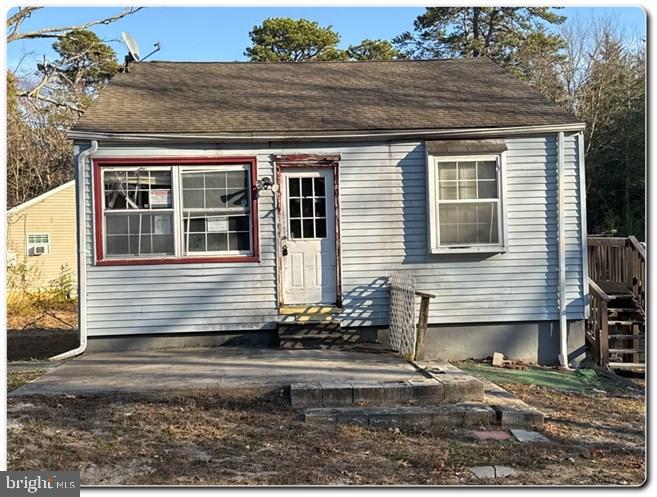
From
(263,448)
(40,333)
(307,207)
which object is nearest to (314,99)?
(307,207)

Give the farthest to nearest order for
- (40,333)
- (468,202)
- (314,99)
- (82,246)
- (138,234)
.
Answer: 1. (40,333)
2. (314,99)
3. (468,202)
4. (138,234)
5. (82,246)

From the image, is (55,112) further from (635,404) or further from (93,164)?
(635,404)

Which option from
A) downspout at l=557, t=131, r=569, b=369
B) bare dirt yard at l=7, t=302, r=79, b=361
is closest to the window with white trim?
downspout at l=557, t=131, r=569, b=369

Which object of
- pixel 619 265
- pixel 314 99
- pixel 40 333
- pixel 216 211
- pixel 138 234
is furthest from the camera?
pixel 40 333

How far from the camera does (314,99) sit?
10.7 meters

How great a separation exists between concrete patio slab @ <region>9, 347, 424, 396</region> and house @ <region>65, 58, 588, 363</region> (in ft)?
2.03

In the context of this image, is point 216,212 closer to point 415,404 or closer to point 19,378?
point 19,378

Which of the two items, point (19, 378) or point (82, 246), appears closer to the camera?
point (19, 378)

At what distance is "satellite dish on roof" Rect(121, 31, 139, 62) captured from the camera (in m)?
12.0

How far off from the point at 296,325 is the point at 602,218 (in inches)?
684

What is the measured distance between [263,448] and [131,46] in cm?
859

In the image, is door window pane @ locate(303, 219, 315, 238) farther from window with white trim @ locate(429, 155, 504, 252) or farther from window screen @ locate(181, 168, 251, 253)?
window with white trim @ locate(429, 155, 504, 252)

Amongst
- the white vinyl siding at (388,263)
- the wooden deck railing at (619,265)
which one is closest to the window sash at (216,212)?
the white vinyl siding at (388,263)

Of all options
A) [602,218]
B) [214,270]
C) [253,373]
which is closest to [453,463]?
[253,373]
